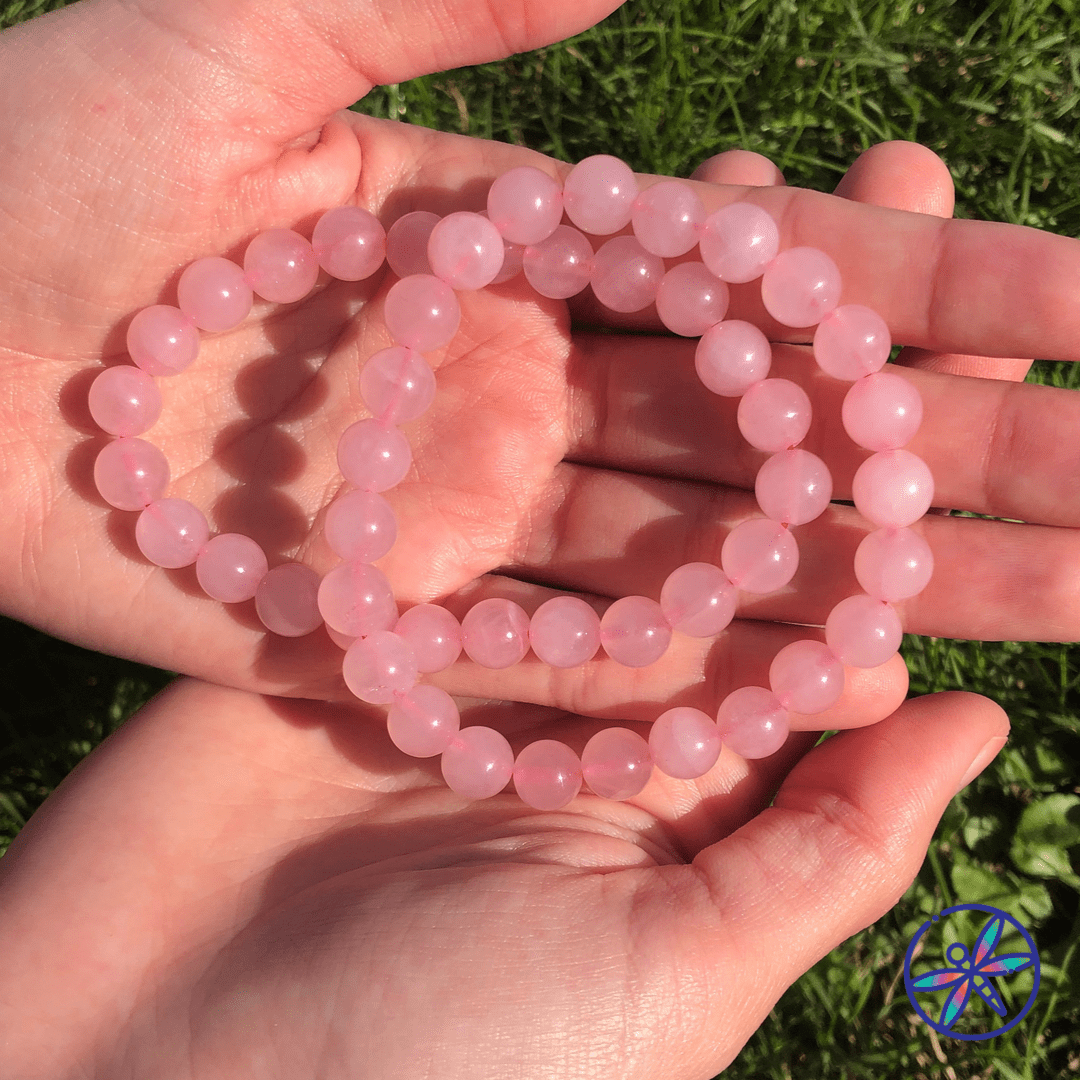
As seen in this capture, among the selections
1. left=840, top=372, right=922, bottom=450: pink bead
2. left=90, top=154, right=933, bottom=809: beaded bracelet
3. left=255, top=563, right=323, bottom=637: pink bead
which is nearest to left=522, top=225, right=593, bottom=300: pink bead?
left=90, top=154, right=933, bottom=809: beaded bracelet

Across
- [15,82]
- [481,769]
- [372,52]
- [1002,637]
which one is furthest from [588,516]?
[15,82]

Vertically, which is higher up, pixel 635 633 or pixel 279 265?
pixel 279 265

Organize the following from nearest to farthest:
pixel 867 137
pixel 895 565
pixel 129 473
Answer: pixel 895 565, pixel 129 473, pixel 867 137

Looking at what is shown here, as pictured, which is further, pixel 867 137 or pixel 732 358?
pixel 867 137

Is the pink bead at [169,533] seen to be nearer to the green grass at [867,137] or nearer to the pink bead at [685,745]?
the green grass at [867,137]

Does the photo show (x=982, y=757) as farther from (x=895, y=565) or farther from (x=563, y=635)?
(x=563, y=635)

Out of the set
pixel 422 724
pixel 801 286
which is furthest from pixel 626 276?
pixel 422 724

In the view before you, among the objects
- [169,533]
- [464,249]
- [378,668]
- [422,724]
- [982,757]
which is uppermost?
[464,249]
